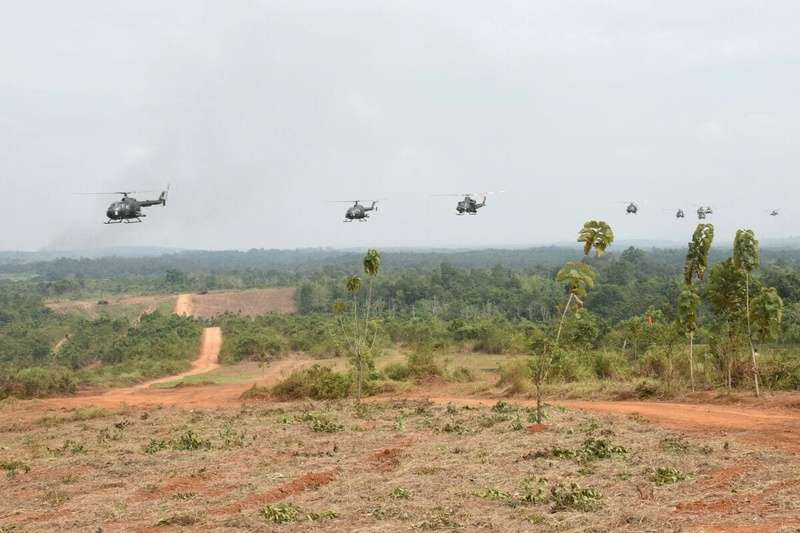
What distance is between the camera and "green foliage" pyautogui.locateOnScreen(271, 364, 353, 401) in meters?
25.0

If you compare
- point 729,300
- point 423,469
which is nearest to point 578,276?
point 423,469

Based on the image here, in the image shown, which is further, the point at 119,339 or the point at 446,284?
the point at 446,284

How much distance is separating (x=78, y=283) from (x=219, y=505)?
391 feet

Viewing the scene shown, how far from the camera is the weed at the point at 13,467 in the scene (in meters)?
13.5

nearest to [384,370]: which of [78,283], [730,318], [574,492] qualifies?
[730,318]

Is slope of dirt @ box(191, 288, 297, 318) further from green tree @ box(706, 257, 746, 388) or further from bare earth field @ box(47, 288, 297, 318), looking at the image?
green tree @ box(706, 257, 746, 388)

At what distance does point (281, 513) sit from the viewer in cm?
924

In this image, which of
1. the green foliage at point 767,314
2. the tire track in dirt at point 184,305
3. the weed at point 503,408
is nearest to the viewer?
the weed at point 503,408

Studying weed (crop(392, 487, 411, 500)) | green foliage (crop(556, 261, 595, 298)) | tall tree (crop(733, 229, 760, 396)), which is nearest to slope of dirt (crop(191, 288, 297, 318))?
tall tree (crop(733, 229, 760, 396))

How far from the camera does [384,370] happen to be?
30.2m

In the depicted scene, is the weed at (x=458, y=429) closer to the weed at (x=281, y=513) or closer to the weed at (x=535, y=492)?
the weed at (x=535, y=492)

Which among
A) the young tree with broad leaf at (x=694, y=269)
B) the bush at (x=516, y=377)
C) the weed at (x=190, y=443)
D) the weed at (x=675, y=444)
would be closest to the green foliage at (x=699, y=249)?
the young tree with broad leaf at (x=694, y=269)

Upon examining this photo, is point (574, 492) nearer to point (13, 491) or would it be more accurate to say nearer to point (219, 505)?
point (219, 505)

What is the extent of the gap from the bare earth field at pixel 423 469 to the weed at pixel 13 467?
0.19 feet
